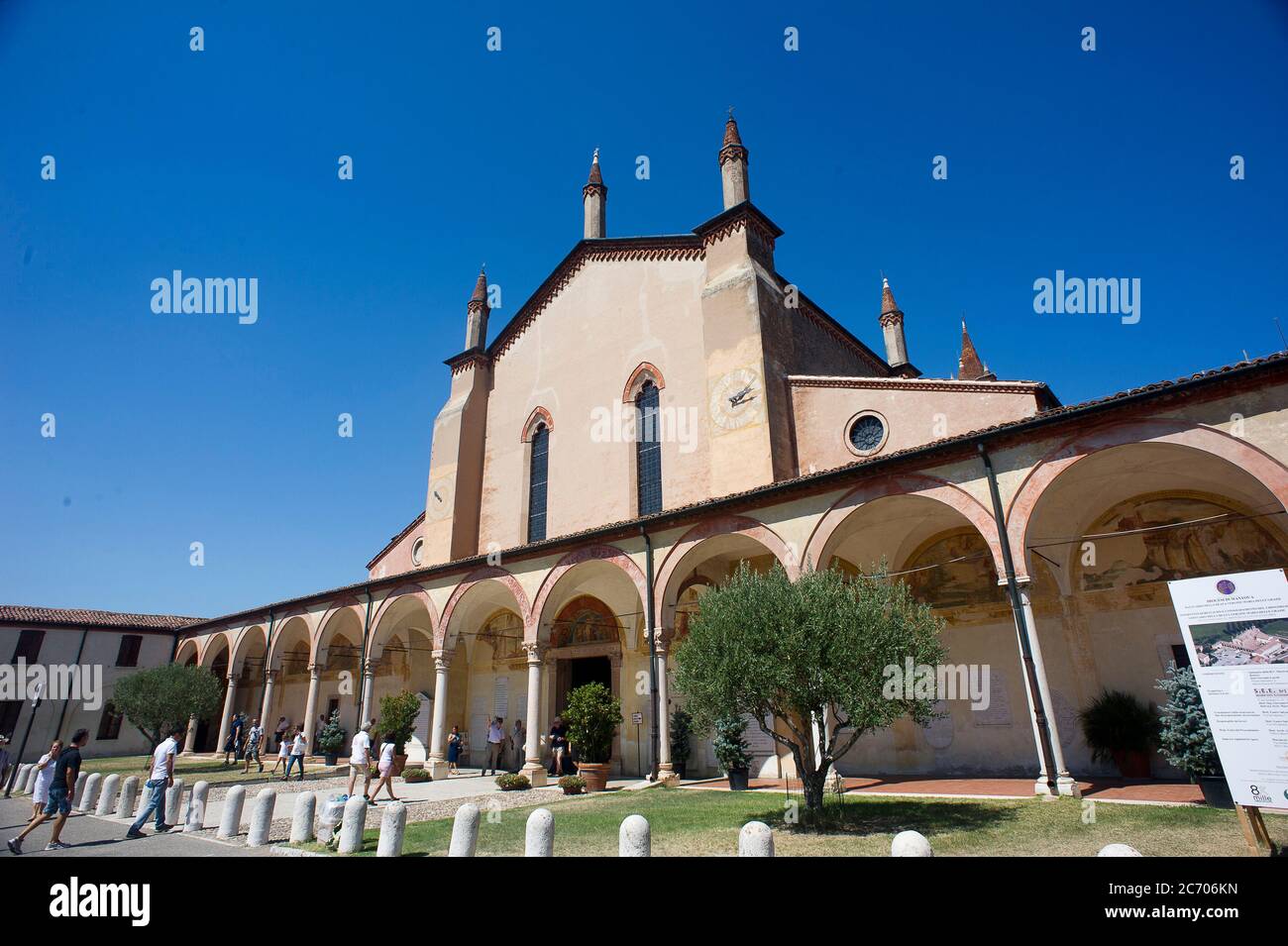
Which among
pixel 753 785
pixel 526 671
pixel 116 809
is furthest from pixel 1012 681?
pixel 116 809

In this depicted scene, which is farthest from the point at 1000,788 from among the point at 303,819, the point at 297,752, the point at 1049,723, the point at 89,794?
the point at 89,794

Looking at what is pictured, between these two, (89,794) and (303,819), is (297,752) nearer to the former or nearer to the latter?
(89,794)

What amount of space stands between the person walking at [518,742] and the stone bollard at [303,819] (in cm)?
1023

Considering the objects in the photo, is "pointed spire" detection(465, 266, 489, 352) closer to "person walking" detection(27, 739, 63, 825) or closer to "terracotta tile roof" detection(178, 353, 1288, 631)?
"terracotta tile roof" detection(178, 353, 1288, 631)

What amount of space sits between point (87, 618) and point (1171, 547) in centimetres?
3722

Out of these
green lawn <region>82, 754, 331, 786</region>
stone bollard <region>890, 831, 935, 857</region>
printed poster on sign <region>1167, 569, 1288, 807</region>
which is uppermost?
printed poster on sign <region>1167, 569, 1288, 807</region>

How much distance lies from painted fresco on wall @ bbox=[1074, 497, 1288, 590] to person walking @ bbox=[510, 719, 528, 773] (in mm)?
13901

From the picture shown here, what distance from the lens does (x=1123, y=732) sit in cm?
1091

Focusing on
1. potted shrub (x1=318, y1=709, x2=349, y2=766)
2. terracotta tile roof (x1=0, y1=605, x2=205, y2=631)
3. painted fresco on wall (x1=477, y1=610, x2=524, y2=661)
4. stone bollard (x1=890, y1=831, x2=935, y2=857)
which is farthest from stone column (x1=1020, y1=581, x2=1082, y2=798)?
terracotta tile roof (x1=0, y1=605, x2=205, y2=631)

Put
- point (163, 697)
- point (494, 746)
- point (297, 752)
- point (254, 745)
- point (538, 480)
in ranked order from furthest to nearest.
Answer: point (538, 480) → point (254, 745) → point (163, 697) → point (494, 746) → point (297, 752)

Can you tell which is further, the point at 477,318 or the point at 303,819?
the point at 477,318

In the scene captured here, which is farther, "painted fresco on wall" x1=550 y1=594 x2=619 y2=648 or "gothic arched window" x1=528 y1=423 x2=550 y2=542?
"gothic arched window" x1=528 y1=423 x2=550 y2=542

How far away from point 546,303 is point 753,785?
16450 mm

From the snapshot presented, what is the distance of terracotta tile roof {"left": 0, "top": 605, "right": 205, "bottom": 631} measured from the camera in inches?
1041
